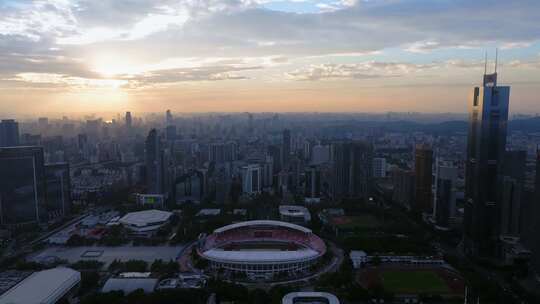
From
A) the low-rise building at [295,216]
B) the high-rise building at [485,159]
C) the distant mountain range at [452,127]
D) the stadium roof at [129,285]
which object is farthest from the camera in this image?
the distant mountain range at [452,127]

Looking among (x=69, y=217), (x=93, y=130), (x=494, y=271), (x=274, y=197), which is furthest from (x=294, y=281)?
(x=93, y=130)

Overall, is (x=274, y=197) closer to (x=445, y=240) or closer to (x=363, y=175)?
(x=363, y=175)

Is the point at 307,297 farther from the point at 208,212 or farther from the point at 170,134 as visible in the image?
the point at 170,134

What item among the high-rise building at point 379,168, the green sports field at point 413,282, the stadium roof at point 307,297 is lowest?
the green sports field at point 413,282

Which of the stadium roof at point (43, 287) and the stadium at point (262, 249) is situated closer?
the stadium roof at point (43, 287)

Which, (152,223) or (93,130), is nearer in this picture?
(152,223)

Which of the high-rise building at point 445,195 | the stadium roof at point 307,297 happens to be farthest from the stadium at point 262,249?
the high-rise building at point 445,195

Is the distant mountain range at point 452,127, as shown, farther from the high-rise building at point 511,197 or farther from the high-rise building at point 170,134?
the high-rise building at point 511,197
